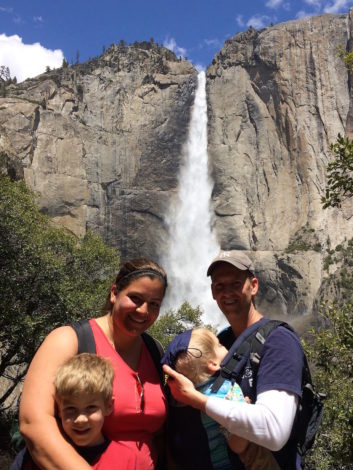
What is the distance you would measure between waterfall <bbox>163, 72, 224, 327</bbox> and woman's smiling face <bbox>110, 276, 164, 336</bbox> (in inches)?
1967

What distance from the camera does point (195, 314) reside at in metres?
31.7

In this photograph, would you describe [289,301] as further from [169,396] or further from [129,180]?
[169,396]

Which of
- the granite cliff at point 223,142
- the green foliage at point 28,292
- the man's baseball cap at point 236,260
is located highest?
the granite cliff at point 223,142

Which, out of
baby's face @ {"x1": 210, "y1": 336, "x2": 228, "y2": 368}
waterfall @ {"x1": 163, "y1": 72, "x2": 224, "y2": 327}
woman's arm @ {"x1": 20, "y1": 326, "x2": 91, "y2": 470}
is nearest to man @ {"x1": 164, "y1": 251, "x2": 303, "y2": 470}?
baby's face @ {"x1": 210, "y1": 336, "x2": 228, "y2": 368}

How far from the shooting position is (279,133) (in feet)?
199

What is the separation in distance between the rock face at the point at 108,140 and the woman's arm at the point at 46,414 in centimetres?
5206

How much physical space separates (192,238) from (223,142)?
13.9 metres

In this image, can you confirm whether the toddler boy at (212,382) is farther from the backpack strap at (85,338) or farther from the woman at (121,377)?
the backpack strap at (85,338)

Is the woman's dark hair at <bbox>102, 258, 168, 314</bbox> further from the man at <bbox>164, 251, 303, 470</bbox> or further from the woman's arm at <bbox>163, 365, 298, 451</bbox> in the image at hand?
the woman's arm at <bbox>163, 365, 298, 451</bbox>

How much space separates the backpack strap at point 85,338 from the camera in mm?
2895

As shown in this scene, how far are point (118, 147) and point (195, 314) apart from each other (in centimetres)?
3472

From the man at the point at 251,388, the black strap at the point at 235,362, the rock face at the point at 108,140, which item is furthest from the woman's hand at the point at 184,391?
the rock face at the point at 108,140

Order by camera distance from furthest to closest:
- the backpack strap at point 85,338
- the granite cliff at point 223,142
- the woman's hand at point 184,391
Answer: the granite cliff at point 223,142, the backpack strap at point 85,338, the woman's hand at point 184,391

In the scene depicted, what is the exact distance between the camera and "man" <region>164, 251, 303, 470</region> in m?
2.52
